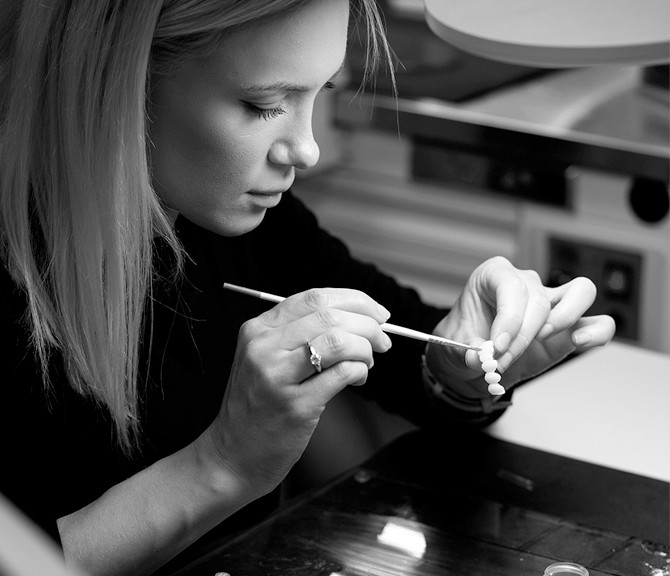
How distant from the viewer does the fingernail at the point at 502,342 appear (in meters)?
0.91

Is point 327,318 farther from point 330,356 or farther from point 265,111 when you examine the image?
A: point 265,111

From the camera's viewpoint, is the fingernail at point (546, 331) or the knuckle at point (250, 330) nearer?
the knuckle at point (250, 330)

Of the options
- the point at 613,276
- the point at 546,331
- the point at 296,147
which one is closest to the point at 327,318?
the point at 296,147

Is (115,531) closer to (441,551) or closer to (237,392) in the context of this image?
(237,392)

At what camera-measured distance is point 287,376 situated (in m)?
0.79

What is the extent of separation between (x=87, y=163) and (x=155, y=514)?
29 cm

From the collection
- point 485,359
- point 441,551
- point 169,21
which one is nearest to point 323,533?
point 441,551

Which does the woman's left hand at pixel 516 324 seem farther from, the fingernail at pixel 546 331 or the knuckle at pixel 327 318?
the knuckle at pixel 327 318

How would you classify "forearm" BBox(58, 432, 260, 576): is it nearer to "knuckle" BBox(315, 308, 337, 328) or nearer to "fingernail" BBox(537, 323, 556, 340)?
"knuckle" BBox(315, 308, 337, 328)

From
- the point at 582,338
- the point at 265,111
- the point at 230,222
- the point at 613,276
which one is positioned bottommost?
the point at 613,276

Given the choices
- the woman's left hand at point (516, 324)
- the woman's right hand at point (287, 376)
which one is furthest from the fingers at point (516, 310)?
the woman's right hand at point (287, 376)

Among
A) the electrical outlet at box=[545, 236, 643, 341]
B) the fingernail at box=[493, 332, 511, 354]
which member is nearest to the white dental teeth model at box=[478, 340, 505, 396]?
the fingernail at box=[493, 332, 511, 354]

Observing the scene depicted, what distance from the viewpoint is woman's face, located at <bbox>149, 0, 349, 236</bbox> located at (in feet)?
2.73

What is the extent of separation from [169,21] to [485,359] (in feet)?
1.24
